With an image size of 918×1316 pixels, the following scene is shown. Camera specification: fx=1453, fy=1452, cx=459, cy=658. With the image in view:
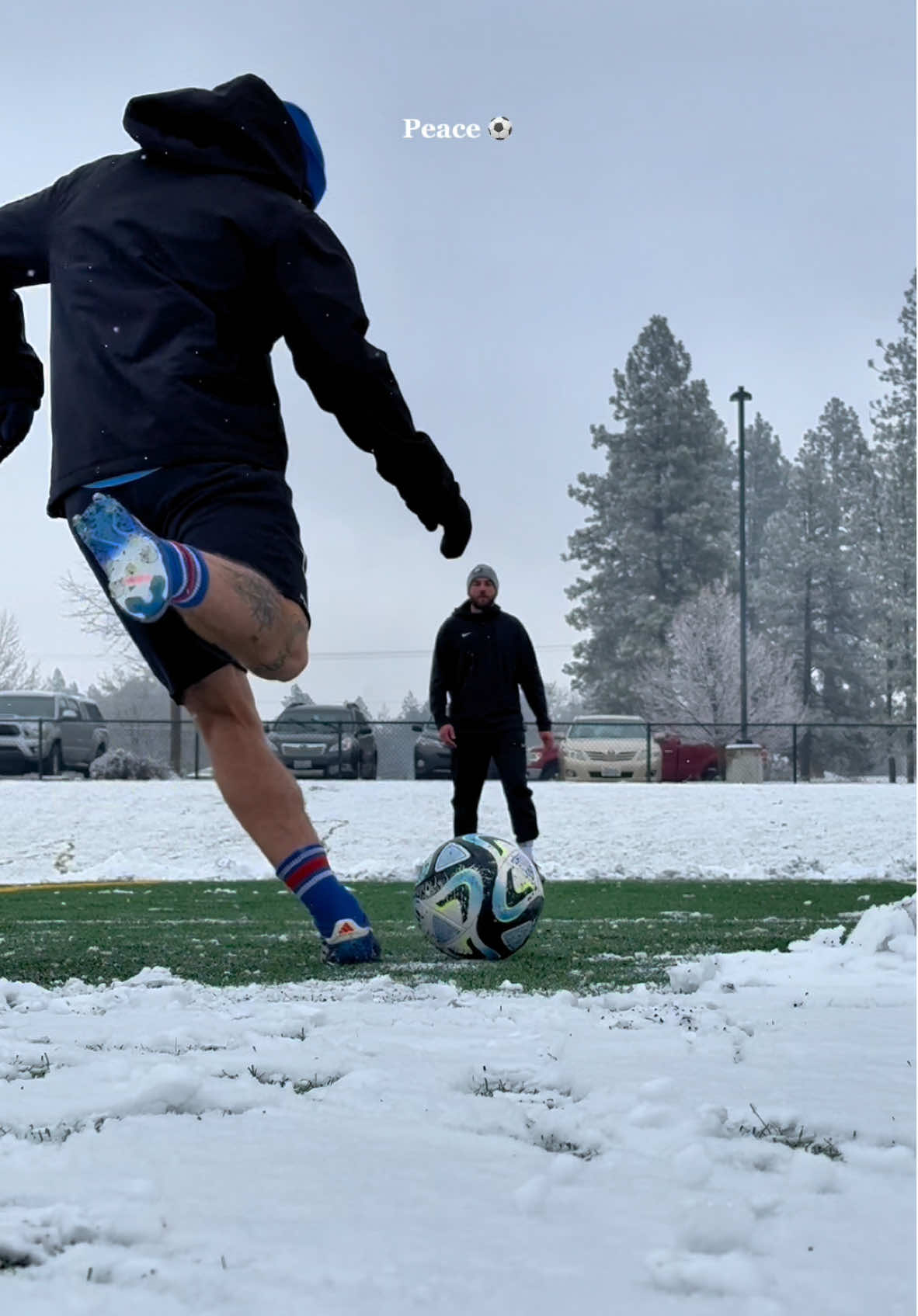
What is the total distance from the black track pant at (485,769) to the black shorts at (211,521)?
5058 mm

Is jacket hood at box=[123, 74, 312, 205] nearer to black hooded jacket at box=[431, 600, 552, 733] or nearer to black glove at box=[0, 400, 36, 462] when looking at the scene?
black glove at box=[0, 400, 36, 462]

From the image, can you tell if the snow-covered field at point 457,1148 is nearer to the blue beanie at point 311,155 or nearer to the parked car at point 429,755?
the blue beanie at point 311,155

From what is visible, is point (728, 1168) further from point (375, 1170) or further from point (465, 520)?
point (465, 520)

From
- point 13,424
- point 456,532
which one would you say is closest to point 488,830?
point 13,424

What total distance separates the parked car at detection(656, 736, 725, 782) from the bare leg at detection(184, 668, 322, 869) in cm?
2748

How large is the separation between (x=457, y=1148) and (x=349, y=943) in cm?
220

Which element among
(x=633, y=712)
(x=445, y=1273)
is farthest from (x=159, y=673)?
(x=633, y=712)

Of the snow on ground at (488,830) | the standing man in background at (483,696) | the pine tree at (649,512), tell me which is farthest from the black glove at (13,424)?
the pine tree at (649,512)

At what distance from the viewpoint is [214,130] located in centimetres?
375

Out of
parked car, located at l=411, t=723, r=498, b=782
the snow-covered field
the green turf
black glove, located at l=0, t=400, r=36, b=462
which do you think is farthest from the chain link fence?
the snow-covered field

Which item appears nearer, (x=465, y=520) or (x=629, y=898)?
(x=465, y=520)

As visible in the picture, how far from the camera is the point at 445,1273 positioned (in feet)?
4.64

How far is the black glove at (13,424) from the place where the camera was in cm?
409

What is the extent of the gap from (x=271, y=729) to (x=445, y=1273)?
89.2 feet
